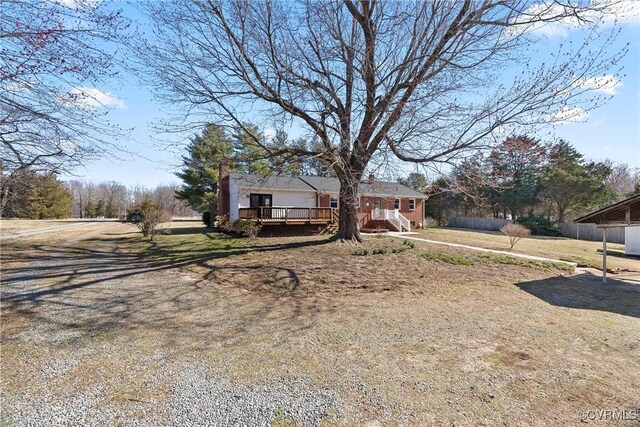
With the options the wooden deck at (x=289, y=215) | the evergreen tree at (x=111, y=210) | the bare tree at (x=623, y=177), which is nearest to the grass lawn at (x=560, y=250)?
the wooden deck at (x=289, y=215)

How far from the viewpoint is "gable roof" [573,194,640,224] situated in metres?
9.27

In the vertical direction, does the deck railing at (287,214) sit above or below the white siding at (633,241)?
above

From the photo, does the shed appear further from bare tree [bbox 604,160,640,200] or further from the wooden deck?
bare tree [bbox 604,160,640,200]

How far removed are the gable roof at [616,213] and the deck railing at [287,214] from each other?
13061mm

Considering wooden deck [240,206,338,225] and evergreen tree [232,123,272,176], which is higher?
evergreen tree [232,123,272,176]

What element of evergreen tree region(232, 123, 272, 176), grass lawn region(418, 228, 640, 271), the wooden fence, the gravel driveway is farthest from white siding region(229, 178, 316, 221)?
the wooden fence

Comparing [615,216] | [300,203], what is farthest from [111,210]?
[615,216]

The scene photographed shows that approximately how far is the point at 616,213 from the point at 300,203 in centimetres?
1675

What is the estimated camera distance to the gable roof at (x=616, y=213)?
9273 millimetres

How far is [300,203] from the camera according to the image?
22594 millimetres

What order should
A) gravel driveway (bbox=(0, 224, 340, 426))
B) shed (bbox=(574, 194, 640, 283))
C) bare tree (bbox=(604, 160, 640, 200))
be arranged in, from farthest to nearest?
bare tree (bbox=(604, 160, 640, 200)), shed (bbox=(574, 194, 640, 283)), gravel driveway (bbox=(0, 224, 340, 426))

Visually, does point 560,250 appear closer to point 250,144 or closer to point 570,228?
point 570,228

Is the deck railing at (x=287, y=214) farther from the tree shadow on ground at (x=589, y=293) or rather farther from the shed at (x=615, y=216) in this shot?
the shed at (x=615, y=216)

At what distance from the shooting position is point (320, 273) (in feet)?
28.3
